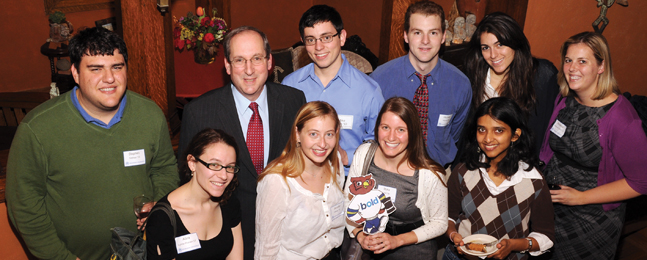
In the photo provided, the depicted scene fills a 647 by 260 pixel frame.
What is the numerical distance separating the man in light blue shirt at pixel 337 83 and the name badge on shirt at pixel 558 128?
1114 mm

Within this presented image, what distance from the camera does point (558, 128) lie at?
9.00 feet

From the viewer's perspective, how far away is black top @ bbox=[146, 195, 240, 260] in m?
2.06

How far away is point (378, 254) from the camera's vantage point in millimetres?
2525

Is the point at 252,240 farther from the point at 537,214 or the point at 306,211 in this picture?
the point at 537,214

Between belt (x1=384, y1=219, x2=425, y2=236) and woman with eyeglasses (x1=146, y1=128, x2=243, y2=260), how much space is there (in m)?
0.87

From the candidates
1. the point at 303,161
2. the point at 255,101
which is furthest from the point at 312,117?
the point at 255,101

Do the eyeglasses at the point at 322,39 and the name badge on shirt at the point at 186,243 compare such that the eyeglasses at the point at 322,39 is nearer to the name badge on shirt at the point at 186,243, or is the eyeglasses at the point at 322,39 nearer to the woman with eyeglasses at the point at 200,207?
the woman with eyeglasses at the point at 200,207

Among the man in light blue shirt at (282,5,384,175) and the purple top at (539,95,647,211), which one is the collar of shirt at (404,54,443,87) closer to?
the man in light blue shirt at (282,5,384,175)

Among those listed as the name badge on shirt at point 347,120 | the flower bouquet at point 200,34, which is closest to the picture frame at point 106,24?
the flower bouquet at point 200,34

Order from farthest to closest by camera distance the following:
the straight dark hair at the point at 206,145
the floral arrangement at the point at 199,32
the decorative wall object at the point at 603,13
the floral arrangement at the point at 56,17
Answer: the decorative wall object at the point at 603,13 → the floral arrangement at the point at 56,17 → the floral arrangement at the point at 199,32 → the straight dark hair at the point at 206,145

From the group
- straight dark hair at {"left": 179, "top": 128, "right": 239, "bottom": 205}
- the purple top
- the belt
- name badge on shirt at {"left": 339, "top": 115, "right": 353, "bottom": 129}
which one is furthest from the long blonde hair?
the purple top

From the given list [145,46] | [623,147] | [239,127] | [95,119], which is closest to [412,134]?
[239,127]

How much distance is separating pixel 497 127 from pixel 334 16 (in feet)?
3.88

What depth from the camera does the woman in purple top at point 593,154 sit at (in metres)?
2.51
